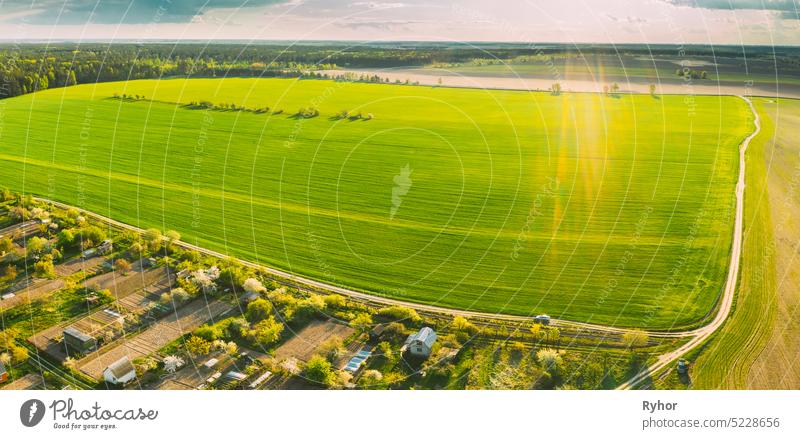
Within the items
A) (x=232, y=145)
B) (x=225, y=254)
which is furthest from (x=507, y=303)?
(x=232, y=145)

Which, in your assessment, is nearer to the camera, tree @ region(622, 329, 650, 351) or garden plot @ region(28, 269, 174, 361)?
tree @ region(622, 329, 650, 351)

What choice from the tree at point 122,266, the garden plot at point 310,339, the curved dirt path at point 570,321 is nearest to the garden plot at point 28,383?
the tree at point 122,266

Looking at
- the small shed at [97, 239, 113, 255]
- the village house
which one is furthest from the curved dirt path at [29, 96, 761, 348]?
the village house

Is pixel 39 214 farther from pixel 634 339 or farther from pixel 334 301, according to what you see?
pixel 634 339

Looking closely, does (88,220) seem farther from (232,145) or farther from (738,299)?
(738,299)

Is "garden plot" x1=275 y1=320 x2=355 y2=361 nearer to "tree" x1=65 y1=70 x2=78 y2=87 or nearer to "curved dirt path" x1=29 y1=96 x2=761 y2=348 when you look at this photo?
"curved dirt path" x1=29 y1=96 x2=761 y2=348

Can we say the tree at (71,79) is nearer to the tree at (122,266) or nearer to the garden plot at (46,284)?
the garden plot at (46,284)
